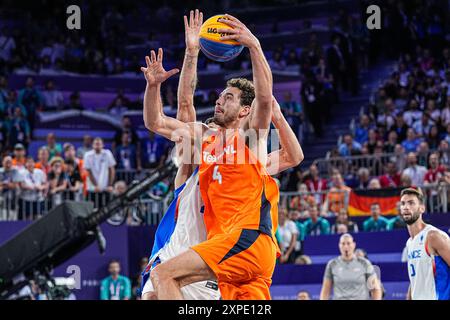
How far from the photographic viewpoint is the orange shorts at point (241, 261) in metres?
5.98

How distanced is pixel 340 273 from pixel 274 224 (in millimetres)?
6295

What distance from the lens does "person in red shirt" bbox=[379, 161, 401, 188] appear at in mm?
15726

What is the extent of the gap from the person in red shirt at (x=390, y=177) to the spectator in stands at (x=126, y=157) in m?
5.66

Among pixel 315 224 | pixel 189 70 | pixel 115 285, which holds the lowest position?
pixel 115 285

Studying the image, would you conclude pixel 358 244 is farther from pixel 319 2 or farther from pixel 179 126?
pixel 319 2

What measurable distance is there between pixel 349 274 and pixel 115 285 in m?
4.93

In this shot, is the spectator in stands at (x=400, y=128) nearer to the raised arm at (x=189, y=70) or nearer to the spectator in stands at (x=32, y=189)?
the spectator in stands at (x=32, y=189)

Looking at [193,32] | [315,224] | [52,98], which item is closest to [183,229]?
[193,32]

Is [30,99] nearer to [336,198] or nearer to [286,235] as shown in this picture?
[286,235]

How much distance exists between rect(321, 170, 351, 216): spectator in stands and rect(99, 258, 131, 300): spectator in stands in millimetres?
3752

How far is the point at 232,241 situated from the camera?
6.07 m

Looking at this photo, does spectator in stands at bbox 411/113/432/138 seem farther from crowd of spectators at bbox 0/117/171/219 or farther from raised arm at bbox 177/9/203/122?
raised arm at bbox 177/9/203/122

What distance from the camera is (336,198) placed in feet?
51.1

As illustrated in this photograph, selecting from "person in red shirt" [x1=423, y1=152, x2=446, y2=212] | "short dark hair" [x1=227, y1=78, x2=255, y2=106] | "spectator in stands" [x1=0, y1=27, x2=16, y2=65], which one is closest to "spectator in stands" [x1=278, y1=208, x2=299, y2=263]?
"person in red shirt" [x1=423, y1=152, x2=446, y2=212]
